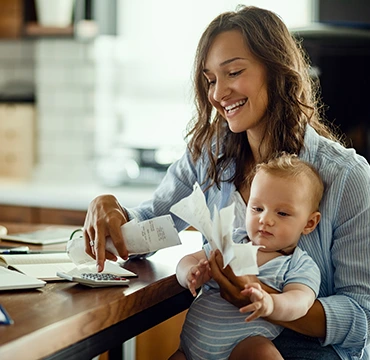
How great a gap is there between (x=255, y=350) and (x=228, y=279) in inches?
6.2

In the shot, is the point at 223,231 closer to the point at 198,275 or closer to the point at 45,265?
the point at 198,275

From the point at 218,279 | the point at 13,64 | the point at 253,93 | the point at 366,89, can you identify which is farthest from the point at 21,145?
the point at 218,279

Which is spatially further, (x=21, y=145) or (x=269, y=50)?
(x=21, y=145)

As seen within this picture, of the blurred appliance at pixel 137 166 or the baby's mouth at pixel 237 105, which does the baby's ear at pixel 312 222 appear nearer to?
the baby's mouth at pixel 237 105

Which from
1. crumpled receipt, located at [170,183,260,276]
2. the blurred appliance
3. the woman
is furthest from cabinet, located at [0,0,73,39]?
crumpled receipt, located at [170,183,260,276]

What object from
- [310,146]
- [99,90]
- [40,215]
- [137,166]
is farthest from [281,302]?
[99,90]

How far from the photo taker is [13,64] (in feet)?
15.8

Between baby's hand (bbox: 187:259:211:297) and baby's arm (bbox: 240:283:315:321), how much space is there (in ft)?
0.41

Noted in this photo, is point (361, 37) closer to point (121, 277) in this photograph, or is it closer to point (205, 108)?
point (205, 108)

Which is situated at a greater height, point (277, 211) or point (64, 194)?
point (277, 211)

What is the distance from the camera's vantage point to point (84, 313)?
53.8 inches

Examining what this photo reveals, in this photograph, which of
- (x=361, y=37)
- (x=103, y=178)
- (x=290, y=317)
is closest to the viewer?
(x=290, y=317)

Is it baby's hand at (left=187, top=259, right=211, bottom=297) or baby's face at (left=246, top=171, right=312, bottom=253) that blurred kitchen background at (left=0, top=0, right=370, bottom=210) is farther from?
baby's hand at (left=187, top=259, right=211, bottom=297)

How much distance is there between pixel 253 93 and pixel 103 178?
2.65 m
